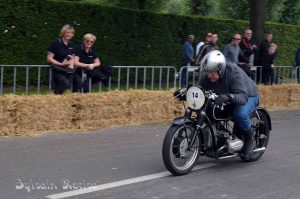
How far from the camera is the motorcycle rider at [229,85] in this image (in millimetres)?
7840

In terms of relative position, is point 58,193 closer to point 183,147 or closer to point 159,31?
point 183,147

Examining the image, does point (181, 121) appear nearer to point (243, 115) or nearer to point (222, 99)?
point (222, 99)

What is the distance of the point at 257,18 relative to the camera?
18734 mm

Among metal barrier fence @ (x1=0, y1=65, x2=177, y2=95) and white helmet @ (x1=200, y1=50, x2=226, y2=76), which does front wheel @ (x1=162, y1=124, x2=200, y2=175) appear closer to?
white helmet @ (x1=200, y1=50, x2=226, y2=76)

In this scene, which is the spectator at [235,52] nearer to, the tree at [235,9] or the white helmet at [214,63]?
the white helmet at [214,63]

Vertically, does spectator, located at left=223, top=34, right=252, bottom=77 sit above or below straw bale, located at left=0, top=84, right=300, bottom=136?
above

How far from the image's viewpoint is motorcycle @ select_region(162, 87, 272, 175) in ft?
24.5

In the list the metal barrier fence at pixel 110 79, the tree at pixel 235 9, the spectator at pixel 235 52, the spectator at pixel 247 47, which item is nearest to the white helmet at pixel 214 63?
the metal barrier fence at pixel 110 79

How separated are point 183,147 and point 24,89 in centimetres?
589

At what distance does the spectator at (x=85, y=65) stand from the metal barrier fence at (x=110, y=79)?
0.25 meters

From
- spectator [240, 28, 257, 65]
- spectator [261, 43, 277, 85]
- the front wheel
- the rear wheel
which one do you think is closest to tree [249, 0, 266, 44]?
spectator [261, 43, 277, 85]

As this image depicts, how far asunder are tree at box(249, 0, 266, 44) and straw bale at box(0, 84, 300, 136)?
6.82 meters

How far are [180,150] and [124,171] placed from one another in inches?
32.4

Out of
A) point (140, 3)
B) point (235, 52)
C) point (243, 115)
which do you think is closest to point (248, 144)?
point (243, 115)
